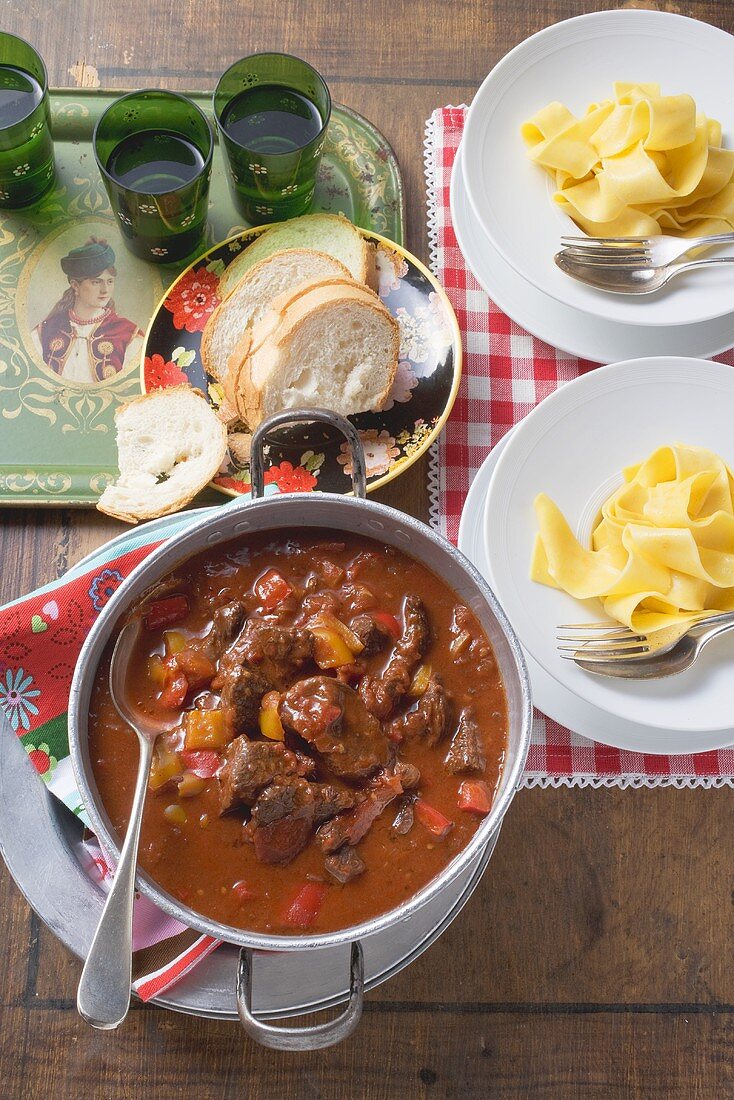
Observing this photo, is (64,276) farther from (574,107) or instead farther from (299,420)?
(574,107)

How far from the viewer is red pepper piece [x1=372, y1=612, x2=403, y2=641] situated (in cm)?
240

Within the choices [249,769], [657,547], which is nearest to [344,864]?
[249,769]

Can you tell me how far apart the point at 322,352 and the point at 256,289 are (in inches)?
12.8

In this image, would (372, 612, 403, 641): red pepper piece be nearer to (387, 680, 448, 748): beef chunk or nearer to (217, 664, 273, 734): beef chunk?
(387, 680, 448, 748): beef chunk

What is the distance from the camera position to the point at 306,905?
7.36ft

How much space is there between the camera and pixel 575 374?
10.6 feet

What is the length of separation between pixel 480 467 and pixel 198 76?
1809 mm

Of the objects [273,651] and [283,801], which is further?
[273,651]

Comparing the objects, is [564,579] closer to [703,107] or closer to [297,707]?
[297,707]

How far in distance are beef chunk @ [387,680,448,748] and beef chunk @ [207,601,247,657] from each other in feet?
1.50

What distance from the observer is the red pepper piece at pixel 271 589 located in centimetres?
242

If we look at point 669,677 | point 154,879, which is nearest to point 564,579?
point 669,677

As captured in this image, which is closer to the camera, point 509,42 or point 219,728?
point 219,728

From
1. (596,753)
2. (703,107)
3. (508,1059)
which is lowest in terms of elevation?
(508,1059)
